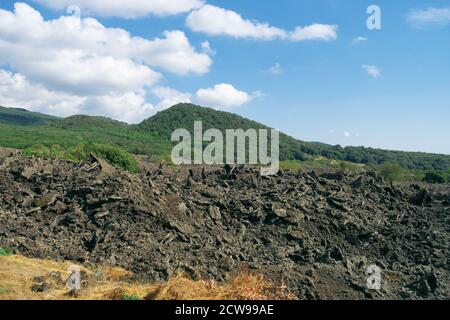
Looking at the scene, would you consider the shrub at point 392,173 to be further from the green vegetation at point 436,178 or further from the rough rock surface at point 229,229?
the rough rock surface at point 229,229

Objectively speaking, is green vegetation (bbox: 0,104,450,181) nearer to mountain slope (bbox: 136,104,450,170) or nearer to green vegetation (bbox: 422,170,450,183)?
mountain slope (bbox: 136,104,450,170)

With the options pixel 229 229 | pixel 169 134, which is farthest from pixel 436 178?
pixel 169 134

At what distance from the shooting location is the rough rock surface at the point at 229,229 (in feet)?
35.3

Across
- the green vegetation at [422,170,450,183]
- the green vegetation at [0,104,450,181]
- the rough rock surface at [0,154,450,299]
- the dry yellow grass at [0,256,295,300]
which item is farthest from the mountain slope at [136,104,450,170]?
the dry yellow grass at [0,256,295,300]

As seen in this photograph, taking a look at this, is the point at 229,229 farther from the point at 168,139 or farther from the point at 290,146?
the point at 168,139

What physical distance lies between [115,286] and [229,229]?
478 cm

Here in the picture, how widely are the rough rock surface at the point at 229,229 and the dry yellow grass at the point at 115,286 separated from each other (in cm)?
45

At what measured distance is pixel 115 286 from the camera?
9477mm

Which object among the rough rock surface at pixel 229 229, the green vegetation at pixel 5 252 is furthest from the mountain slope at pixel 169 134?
the green vegetation at pixel 5 252

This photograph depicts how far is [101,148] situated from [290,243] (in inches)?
1039

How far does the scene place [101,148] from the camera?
36.7m

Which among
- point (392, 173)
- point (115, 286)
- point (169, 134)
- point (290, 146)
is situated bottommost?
point (115, 286)
